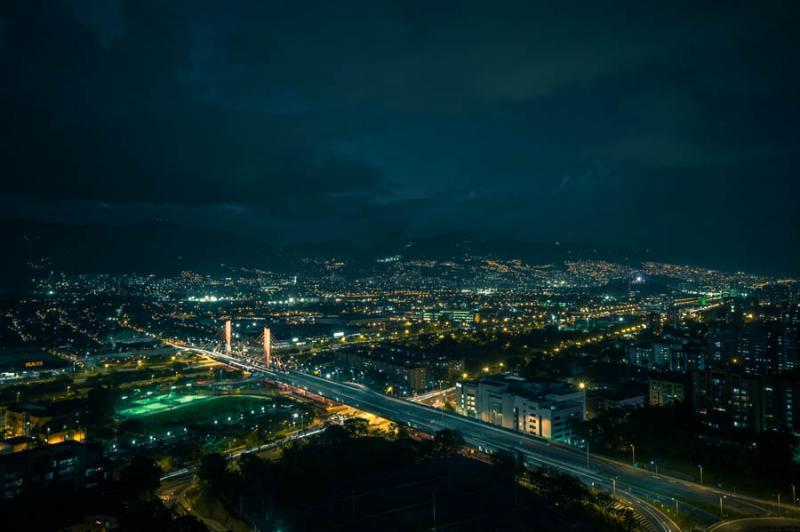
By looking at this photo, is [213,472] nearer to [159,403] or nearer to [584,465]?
[584,465]

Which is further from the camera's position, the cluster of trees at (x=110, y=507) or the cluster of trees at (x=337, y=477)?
the cluster of trees at (x=337, y=477)

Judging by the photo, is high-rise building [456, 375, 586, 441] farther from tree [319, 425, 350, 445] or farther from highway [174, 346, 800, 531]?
tree [319, 425, 350, 445]

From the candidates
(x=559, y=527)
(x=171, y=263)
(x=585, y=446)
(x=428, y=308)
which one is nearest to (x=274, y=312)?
(x=428, y=308)

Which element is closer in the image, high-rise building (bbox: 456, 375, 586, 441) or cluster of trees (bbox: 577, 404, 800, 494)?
cluster of trees (bbox: 577, 404, 800, 494)

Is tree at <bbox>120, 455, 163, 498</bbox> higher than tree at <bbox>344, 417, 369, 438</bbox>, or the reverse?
tree at <bbox>120, 455, 163, 498</bbox>

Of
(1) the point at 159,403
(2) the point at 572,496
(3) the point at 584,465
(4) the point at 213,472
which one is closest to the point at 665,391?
(3) the point at 584,465

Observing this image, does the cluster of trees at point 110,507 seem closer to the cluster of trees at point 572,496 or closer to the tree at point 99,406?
the tree at point 99,406

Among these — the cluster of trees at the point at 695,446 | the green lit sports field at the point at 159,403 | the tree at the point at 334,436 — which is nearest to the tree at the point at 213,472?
the tree at the point at 334,436

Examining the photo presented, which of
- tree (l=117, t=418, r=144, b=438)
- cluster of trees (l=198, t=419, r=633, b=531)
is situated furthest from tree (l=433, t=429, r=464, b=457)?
tree (l=117, t=418, r=144, b=438)

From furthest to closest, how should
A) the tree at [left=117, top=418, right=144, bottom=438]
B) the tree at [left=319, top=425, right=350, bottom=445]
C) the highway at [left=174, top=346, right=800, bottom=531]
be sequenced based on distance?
the tree at [left=117, top=418, right=144, bottom=438], the tree at [left=319, top=425, right=350, bottom=445], the highway at [left=174, top=346, right=800, bottom=531]

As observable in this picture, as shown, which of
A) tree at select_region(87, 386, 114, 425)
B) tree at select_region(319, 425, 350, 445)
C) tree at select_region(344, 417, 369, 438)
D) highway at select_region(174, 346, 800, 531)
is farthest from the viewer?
tree at select_region(87, 386, 114, 425)
